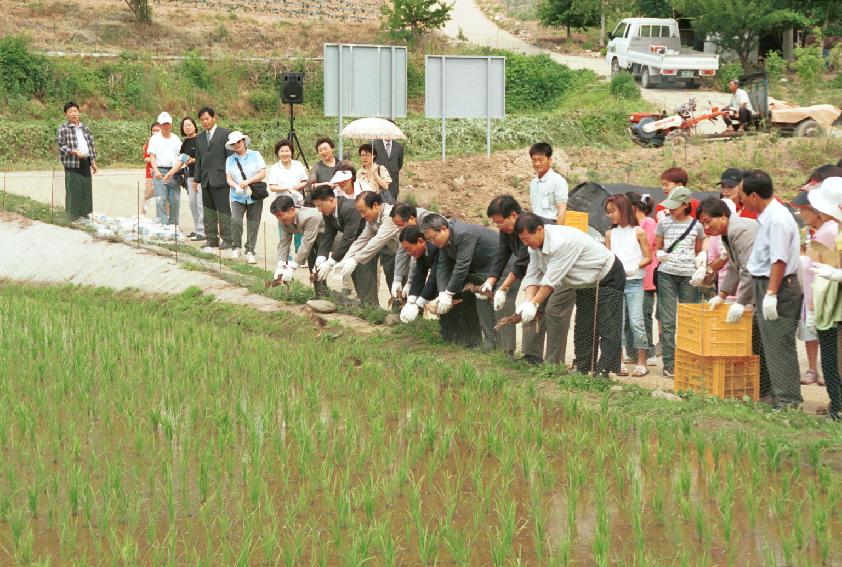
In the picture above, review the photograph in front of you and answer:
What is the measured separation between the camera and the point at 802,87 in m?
31.2

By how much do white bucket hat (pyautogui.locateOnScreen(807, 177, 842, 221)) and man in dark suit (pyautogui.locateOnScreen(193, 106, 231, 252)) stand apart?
7816mm

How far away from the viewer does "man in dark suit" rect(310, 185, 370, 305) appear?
35.0 ft

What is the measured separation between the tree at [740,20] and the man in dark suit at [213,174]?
23.9 metres

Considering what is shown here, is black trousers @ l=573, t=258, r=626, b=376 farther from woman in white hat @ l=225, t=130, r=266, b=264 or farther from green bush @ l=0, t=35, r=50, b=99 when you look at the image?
green bush @ l=0, t=35, r=50, b=99

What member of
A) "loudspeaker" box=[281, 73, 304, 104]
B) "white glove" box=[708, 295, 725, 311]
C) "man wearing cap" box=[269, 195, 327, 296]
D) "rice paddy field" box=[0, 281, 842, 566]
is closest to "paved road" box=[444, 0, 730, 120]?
"loudspeaker" box=[281, 73, 304, 104]

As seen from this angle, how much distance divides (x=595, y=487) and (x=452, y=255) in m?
3.34

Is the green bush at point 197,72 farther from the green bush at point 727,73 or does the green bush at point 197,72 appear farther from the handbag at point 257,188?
the handbag at point 257,188

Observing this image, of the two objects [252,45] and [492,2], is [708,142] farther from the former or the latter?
[492,2]

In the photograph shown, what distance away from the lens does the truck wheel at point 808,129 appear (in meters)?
22.0

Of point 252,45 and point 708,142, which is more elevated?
point 252,45

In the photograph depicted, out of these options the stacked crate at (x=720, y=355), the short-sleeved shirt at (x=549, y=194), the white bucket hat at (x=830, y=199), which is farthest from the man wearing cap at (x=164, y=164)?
the white bucket hat at (x=830, y=199)

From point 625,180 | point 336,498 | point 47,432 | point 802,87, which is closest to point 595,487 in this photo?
point 336,498

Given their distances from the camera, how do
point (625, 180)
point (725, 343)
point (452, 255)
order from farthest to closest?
point (625, 180) → point (452, 255) → point (725, 343)

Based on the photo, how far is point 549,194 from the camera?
1039 centimetres
